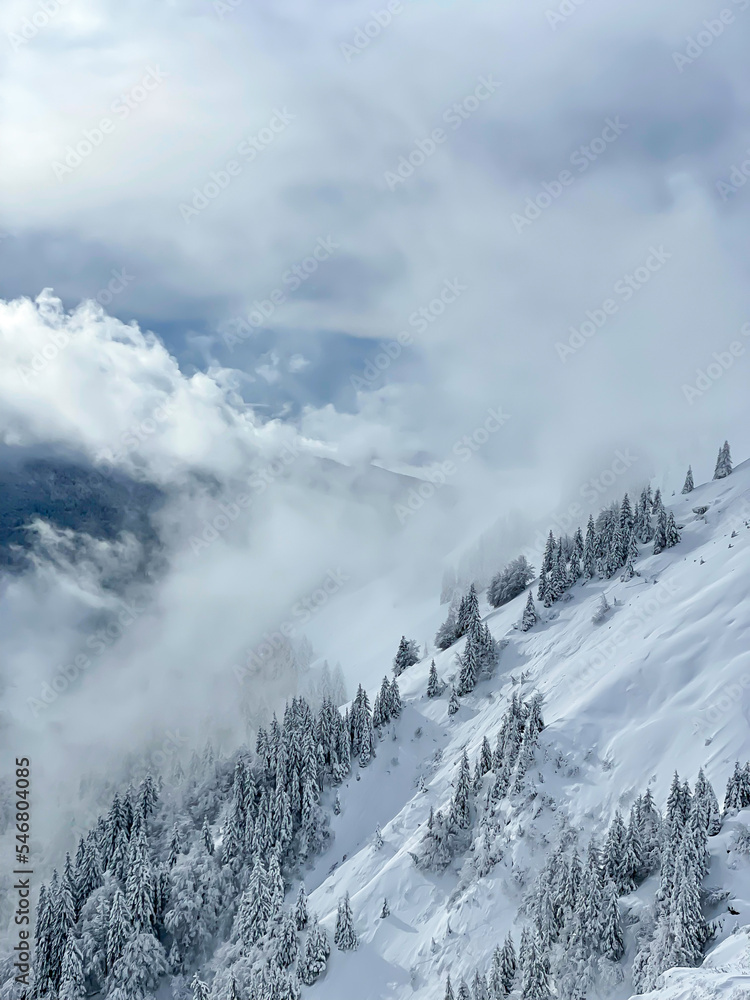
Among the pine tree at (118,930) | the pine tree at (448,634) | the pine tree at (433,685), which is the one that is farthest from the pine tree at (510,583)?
the pine tree at (118,930)

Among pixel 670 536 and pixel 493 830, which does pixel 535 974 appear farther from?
pixel 670 536

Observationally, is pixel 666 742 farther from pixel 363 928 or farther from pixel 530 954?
pixel 363 928

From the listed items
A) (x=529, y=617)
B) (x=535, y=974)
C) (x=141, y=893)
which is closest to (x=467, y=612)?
(x=529, y=617)

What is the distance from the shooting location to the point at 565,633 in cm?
9106

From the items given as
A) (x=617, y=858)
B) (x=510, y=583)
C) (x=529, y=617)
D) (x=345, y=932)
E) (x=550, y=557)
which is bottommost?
(x=345, y=932)

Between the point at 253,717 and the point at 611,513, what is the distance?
127m

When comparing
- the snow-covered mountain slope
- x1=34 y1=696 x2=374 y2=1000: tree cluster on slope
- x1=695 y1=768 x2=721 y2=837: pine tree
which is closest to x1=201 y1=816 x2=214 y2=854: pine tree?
x1=34 y1=696 x2=374 y2=1000: tree cluster on slope

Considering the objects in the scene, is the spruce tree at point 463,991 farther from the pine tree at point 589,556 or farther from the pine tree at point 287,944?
the pine tree at point 589,556

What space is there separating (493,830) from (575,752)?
12578 mm

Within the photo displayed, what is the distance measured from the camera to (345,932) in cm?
5941

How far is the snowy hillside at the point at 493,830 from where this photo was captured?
4472 centimetres

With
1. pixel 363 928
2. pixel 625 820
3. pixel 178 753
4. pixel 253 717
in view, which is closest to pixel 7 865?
pixel 178 753

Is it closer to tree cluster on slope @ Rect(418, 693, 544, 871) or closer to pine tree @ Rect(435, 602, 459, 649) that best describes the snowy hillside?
tree cluster on slope @ Rect(418, 693, 544, 871)

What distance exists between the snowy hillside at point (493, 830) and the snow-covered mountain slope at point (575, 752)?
0.85 feet
